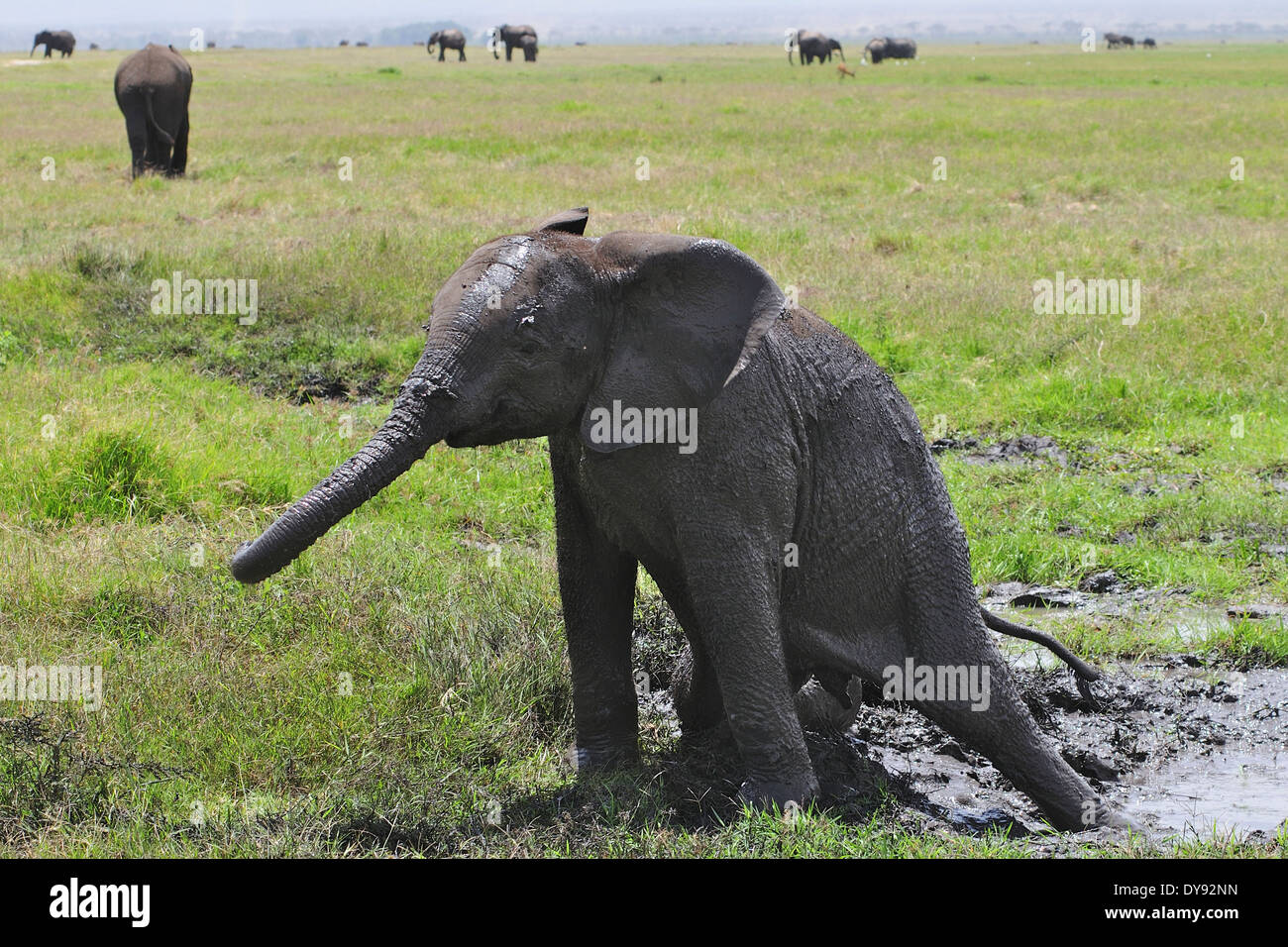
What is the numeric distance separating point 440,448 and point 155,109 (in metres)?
13.0

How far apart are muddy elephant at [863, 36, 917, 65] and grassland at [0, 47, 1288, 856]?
191 feet

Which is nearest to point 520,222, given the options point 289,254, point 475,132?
point 289,254

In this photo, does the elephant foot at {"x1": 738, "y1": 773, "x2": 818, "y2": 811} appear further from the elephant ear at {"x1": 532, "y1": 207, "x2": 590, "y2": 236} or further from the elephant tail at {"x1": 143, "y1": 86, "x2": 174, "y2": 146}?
the elephant tail at {"x1": 143, "y1": 86, "x2": 174, "y2": 146}

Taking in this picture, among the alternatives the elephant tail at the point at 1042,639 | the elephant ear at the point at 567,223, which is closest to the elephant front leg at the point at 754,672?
the elephant tail at the point at 1042,639

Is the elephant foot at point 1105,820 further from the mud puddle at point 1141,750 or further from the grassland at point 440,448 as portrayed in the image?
the grassland at point 440,448

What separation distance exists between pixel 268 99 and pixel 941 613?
3502cm

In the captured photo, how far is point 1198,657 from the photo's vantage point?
251 inches

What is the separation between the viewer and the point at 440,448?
869 centimetres

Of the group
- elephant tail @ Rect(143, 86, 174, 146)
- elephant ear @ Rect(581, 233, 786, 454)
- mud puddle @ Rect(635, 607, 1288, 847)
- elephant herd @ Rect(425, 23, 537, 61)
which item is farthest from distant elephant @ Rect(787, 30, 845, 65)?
elephant ear @ Rect(581, 233, 786, 454)

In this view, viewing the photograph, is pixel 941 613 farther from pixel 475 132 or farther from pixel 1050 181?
pixel 475 132

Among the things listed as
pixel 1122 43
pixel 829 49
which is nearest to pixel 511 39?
pixel 829 49

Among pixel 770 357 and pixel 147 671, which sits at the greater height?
pixel 770 357

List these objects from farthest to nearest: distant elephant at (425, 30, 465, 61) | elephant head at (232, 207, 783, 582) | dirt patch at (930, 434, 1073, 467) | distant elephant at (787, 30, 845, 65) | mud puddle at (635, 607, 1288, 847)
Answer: distant elephant at (425, 30, 465, 61), distant elephant at (787, 30, 845, 65), dirt patch at (930, 434, 1073, 467), mud puddle at (635, 607, 1288, 847), elephant head at (232, 207, 783, 582)

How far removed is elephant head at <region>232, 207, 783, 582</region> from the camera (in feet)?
13.1
